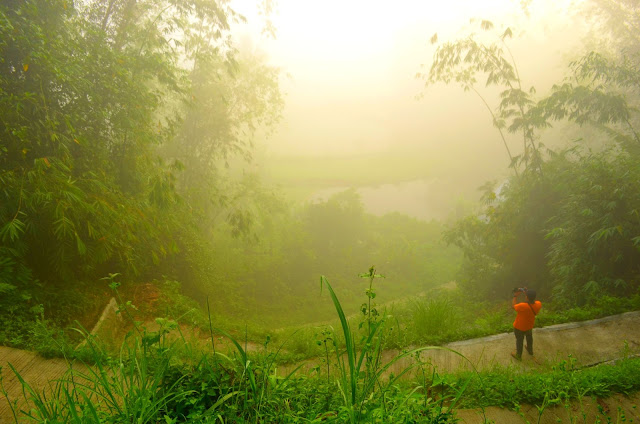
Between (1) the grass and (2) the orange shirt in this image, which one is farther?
(2) the orange shirt

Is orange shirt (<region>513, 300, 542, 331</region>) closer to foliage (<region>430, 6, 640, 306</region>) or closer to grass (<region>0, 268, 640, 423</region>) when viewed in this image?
grass (<region>0, 268, 640, 423</region>)

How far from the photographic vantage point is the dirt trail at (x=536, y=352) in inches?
101

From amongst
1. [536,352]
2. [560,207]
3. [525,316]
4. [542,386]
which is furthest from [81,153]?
[560,207]

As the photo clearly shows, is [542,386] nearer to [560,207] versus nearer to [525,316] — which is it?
[525,316]

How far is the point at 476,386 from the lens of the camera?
2.69m

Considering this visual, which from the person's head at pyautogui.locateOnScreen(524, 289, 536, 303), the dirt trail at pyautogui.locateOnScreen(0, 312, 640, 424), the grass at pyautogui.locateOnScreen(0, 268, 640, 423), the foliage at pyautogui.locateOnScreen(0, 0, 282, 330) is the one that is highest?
the foliage at pyautogui.locateOnScreen(0, 0, 282, 330)

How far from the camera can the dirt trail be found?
258 centimetres

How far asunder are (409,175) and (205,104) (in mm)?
20652

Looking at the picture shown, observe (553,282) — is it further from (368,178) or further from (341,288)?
(368,178)

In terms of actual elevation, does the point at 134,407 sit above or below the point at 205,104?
below

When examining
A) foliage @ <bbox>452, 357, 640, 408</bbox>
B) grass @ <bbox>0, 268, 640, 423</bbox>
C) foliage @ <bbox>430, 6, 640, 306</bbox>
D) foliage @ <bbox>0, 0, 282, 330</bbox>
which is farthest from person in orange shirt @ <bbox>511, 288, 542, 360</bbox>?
foliage @ <bbox>0, 0, 282, 330</bbox>

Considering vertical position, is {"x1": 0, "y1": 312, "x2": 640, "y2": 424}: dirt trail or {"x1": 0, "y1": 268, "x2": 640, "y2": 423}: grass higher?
{"x1": 0, "y1": 268, "x2": 640, "y2": 423}: grass

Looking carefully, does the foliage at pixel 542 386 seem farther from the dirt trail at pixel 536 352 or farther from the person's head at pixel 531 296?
the person's head at pixel 531 296

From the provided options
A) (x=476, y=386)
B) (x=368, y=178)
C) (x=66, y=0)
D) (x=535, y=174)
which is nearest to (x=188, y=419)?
(x=476, y=386)
